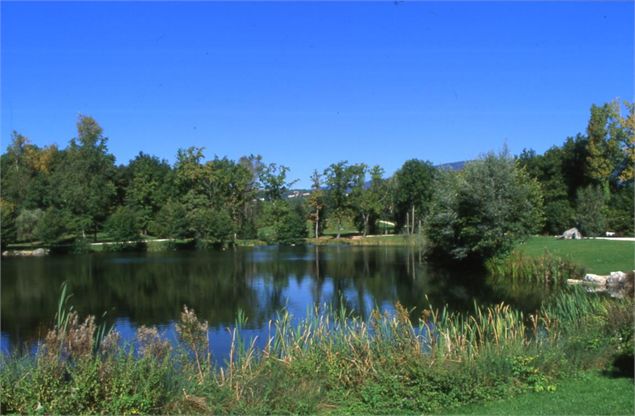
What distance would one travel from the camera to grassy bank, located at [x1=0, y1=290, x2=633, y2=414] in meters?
6.04

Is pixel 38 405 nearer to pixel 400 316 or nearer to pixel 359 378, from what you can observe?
pixel 359 378

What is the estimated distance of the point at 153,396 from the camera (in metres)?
6.04

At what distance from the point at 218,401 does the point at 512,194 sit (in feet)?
81.4

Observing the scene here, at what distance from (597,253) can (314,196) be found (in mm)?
38979

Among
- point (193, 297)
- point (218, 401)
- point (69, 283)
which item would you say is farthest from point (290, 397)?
point (69, 283)

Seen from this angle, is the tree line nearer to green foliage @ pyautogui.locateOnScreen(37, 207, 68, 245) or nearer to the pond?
green foliage @ pyautogui.locateOnScreen(37, 207, 68, 245)

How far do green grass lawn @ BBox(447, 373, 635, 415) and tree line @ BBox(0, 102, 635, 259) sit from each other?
22.1 metres

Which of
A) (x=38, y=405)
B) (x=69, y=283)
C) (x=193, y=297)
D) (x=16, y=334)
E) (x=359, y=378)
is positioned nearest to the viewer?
(x=38, y=405)

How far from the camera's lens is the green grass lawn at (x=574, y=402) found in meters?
6.06

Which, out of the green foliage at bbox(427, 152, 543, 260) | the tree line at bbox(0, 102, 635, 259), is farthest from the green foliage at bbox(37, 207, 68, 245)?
the green foliage at bbox(427, 152, 543, 260)

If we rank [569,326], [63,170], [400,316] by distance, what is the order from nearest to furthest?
[400,316], [569,326], [63,170]

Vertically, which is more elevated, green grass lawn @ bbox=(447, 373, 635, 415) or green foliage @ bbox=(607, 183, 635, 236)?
green foliage @ bbox=(607, 183, 635, 236)

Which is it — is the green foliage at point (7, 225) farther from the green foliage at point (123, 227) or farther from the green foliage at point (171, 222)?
the green foliage at point (171, 222)

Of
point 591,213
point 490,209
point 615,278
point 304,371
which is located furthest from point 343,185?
point 304,371
